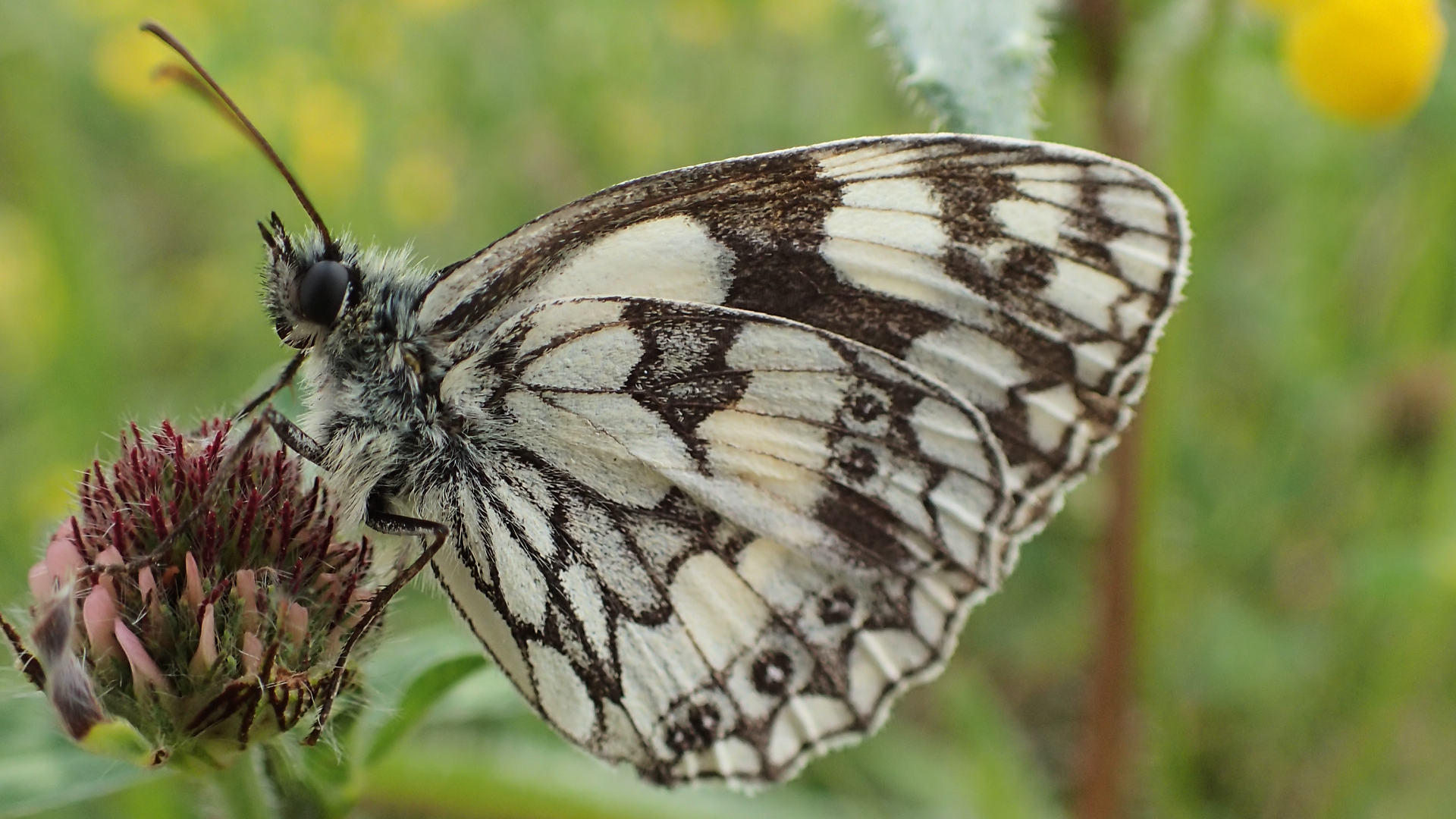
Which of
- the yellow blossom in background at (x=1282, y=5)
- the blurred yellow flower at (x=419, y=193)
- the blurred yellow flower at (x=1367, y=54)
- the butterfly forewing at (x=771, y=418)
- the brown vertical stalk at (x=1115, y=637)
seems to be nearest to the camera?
the butterfly forewing at (x=771, y=418)

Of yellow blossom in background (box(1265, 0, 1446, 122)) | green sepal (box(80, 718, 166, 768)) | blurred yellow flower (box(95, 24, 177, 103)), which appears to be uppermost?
blurred yellow flower (box(95, 24, 177, 103))

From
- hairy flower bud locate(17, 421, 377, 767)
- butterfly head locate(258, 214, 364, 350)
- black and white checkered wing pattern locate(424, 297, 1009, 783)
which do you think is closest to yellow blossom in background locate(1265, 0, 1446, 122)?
black and white checkered wing pattern locate(424, 297, 1009, 783)

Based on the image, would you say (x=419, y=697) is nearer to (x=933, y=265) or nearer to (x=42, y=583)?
(x=42, y=583)

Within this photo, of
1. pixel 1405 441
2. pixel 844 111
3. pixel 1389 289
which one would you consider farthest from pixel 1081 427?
pixel 844 111

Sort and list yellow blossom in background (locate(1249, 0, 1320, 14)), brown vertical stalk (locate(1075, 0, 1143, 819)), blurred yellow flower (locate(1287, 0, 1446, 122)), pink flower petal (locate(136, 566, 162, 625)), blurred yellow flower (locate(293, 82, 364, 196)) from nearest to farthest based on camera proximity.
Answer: pink flower petal (locate(136, 566, 162, 625))
blurred yellow flower (locate(1287, 0, 1446, 122))
yellow blossom in background (locate(1249, 0, 1320, 14))
brown vertical stalk (locate(1075, 0, 1143, 819))
blurred yellow flower (locate(293, 82, 364, 196))

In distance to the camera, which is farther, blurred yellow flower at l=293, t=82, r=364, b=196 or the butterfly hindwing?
blurred yellow flower at l=293, t=82, r=364, b=196

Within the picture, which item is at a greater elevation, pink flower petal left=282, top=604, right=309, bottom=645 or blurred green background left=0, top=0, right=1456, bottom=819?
blurred green background left=0, top=0, right=1456, bottom=819

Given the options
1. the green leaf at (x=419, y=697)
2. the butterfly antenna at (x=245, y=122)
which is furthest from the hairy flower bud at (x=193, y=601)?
the butterfly antenna at (x=245, y=122)

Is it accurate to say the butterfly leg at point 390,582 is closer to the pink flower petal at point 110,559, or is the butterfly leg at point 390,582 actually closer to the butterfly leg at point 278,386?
the butterfly leg at point 278,386

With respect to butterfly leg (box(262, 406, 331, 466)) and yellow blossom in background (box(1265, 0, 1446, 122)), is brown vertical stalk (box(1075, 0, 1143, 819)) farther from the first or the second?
butterfly leg (box(262, 406, 331, 466))
